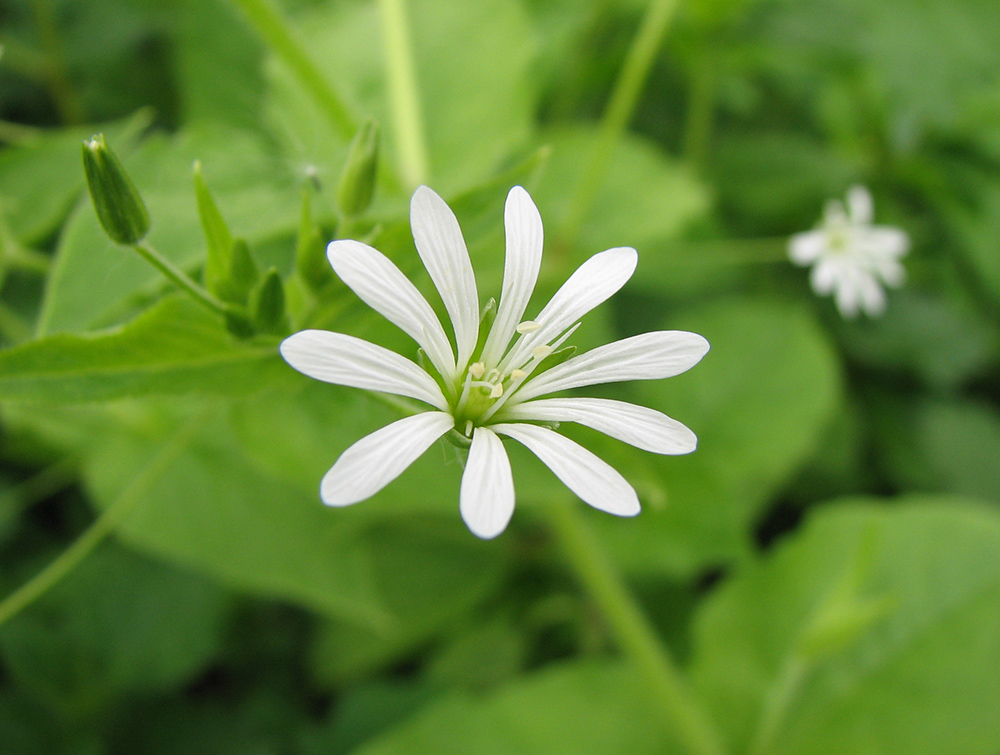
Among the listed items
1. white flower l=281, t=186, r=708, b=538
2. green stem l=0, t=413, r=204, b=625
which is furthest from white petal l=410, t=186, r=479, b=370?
green stem l=0, t=413, r=204, b=625

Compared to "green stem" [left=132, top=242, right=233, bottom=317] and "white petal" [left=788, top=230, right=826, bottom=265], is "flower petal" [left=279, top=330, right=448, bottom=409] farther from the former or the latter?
"white petal" [left=788, top=230, right=826, bottom=265]

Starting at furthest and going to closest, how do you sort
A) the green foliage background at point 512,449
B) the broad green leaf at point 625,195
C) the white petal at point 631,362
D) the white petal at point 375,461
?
1. the broad green leaf at point 625,195
2. the green foliage background at point 512,449
3. the white petal at point 631,362
4. the white petal at point 375,461

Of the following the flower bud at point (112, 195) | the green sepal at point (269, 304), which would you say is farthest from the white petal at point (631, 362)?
the flower bud at point (112, 195)

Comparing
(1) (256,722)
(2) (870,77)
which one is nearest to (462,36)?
(2) (870,77)

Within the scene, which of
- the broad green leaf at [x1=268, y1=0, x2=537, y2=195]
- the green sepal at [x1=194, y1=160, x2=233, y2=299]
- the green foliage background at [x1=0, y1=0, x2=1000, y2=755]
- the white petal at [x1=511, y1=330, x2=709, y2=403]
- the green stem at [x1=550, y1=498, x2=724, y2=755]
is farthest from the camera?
the broad green leaf at [x1=268, y1=0, x2=537, y2=195]

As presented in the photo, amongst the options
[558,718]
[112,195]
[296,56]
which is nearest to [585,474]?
[112,195]

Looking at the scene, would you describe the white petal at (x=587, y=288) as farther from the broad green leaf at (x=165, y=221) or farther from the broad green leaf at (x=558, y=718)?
the broad green leaf at (x=558, y=718)
